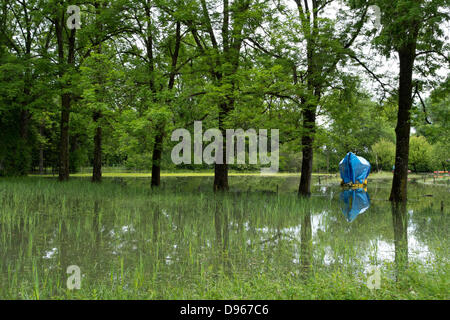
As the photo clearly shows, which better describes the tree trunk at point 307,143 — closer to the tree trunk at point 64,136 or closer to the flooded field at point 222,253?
the flooded field at point 222,253

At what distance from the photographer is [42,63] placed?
60.7 feet

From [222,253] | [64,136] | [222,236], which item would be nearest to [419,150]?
[64,136]

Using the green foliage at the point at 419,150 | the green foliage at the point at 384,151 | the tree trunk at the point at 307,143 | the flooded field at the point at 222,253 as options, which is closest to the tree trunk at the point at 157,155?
the flooded field at the point at 222,253

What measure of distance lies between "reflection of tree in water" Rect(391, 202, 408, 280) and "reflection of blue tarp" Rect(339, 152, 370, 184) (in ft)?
44.9

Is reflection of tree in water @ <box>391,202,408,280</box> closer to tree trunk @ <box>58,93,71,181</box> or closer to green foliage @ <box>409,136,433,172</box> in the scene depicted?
tree trunk @ <box>58,93,71,181</box>

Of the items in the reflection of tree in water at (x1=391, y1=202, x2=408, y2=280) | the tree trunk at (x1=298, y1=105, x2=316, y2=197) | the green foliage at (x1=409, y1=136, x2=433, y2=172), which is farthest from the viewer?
the green foliage at (x1=409, y1=136, x2=433, y2=172)

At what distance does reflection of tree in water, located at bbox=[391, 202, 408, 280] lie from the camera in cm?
536

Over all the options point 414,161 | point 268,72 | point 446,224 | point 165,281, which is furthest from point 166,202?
point 414,161

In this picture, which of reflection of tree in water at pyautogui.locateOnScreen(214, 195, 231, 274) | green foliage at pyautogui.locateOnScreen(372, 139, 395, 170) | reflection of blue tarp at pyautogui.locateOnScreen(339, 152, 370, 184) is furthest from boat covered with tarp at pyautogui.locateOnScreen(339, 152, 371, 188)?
green foliage at pyautogui.locateOnScreen(372, 139, 395, 170)

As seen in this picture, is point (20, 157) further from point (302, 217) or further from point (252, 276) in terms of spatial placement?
point (252, 276)

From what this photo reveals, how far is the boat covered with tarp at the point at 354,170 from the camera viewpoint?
85.7 ft

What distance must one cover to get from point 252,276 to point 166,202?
8389mm

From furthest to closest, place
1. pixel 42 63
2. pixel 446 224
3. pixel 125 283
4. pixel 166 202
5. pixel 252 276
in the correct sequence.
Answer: pixel 42 63, pixel 166 202, pixel 446 224, pixel 252 276, pixel 125 283
